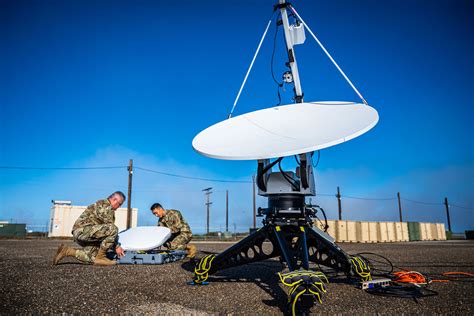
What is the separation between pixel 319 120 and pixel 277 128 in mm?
577

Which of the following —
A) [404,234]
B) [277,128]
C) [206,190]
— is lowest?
[404,234]

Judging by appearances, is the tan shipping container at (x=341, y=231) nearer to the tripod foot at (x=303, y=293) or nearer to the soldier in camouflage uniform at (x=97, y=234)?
the soldier in camouflage uniform at (x=97, y=234)

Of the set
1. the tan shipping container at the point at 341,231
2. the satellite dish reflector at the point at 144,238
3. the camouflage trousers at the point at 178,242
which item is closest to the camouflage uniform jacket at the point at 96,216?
the satellite dish reflector at the point at 144,238

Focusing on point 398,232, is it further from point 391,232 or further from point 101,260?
point 101,260

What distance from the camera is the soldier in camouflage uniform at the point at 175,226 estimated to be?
7.93 metres

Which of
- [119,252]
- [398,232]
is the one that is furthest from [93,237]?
[398,232]

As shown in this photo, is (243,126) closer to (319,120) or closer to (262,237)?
(319,120)

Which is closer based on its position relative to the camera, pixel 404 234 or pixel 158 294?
pixel 158 294

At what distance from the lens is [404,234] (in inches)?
1283

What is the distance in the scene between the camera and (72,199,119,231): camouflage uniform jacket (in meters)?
6.31

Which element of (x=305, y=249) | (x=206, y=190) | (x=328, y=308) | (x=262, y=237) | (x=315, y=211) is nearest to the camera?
(x=328, y=308)

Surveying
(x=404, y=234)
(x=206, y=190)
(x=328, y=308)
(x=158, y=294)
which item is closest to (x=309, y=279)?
(x=328, y=308)

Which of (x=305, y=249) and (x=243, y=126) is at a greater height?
(x=243, y=126)

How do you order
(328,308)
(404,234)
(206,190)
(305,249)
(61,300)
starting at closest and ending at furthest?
(328,308), (61,300), (305,249), (404,234), (206,190)
